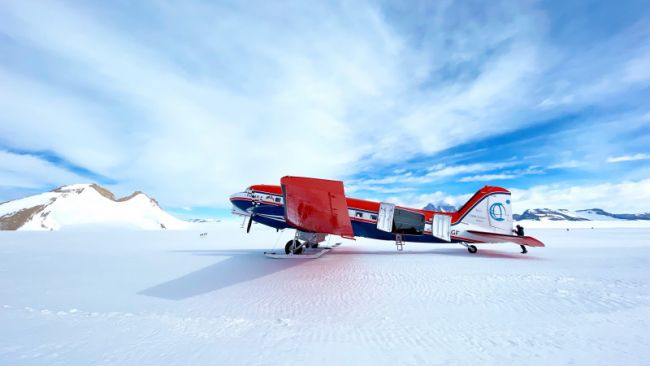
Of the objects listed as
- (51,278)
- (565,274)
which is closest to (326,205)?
(565,274)

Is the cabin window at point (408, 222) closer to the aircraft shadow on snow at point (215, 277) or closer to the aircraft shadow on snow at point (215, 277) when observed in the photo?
the aircraft shadow on snow at point (215, 277)

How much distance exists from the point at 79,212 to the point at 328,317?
21716 cm

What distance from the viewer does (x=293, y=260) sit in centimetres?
1141

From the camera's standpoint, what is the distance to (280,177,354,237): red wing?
7.77 m

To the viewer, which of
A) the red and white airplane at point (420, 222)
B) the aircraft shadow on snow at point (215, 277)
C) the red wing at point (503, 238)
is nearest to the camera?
the aircraft shadow on snow at point (215, 277)

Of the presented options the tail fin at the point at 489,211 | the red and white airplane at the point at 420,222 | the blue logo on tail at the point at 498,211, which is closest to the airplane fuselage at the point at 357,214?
the red and white airplane at the point at 420,222

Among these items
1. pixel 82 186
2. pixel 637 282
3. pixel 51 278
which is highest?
pixel 82 186

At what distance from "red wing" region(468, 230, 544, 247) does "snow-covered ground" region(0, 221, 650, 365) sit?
3647mm

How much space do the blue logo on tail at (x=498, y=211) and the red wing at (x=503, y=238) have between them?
88 cm

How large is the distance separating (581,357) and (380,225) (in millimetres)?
10094

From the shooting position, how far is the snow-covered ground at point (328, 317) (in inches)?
130

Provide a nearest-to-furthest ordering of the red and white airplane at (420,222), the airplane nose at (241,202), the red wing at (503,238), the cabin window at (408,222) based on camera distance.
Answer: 1. the red wing at (503,238)
2. the red and white airplane at (420,222)
3. the cabin window at (408,222)
4. the airplane nose at (241,202)

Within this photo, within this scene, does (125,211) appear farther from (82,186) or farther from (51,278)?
(51,278)

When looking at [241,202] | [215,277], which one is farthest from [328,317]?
[241,202]
